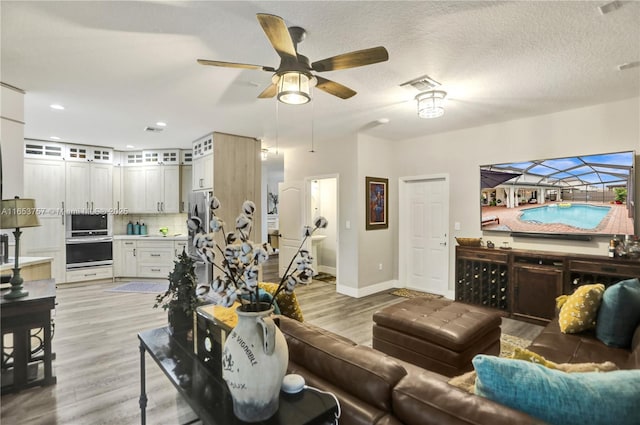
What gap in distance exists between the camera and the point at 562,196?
13.1ft

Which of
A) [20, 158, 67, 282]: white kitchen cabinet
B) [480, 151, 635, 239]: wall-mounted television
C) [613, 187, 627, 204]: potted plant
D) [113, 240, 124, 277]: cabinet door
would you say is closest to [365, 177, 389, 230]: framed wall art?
[480, 151, 635, 239]: wall-mounted television

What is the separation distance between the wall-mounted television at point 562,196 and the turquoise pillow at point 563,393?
3.53m

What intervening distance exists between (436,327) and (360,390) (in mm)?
1615

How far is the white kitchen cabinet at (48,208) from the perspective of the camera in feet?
18.3

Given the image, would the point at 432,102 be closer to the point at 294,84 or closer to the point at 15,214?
the point at 294,84

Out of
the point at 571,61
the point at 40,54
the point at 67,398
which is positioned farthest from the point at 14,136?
the point at 571,61

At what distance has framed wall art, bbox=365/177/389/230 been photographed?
→ 5375mm

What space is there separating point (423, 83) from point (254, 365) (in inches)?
116

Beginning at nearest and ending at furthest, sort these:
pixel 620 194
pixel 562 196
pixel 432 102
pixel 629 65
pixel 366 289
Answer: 1. pixel 629 65
2. pixel 432 102
3. pixel 620 194
4. pixel 562 196
5. pixel 366 289

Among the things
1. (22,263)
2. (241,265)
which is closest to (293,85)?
(241,265)

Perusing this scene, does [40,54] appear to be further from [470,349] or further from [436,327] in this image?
[470,349]

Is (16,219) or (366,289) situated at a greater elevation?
(16,219)

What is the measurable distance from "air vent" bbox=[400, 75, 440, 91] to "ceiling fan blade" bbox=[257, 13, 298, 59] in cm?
150

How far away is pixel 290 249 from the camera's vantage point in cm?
655
